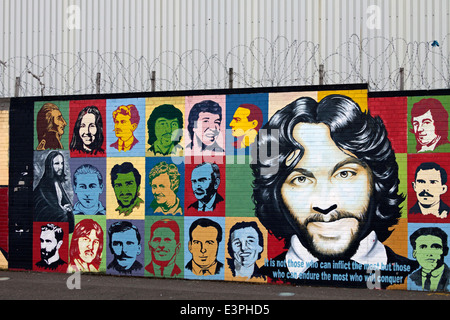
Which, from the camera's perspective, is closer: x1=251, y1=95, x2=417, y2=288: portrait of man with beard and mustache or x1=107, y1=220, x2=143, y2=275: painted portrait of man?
x1=251, y1=95, x2=417, y2=288: portrait of man with beard and mustache

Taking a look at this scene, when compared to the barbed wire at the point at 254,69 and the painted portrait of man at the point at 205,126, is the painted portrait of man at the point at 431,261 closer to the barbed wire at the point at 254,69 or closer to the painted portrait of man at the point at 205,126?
the barbed wire at the point at 254,69

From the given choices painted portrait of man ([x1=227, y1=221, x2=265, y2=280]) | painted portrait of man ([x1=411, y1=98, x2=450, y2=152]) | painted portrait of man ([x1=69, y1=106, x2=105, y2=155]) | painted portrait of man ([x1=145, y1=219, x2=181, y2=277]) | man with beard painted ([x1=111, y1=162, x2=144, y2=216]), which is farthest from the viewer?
painted portrait of man ([x1=69, y1=106, x2=105, y2=155])

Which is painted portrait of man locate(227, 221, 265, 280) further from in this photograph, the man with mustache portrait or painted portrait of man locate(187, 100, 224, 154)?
the man with mustache portrait

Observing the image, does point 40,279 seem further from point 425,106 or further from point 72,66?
point 425,106

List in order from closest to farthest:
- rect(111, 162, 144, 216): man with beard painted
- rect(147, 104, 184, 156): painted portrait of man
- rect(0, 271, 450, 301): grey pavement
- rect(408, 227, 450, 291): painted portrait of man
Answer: rect(0, 271, 450, 301): grey pavement → rect(408, 227, 450, 291): painted portrait of man → rect(147, 104, 184, 156): painted portrait of man → rect(111, 162, 144, 216): man with beard painted

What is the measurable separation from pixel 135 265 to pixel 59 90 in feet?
17.9

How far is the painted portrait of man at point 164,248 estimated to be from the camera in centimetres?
1359

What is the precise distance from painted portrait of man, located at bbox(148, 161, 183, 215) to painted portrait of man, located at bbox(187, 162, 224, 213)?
1.30 ft

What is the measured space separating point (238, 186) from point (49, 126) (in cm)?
543

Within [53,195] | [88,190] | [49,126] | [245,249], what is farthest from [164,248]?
[49,126]

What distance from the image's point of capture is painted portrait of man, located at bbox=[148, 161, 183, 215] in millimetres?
13672

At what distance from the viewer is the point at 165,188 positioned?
45.0 feet

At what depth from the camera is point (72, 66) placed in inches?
611

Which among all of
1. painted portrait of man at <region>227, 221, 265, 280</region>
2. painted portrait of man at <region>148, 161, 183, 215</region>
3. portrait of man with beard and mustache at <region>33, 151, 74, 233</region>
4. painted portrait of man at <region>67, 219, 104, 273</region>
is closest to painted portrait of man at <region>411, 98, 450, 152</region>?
painted portrait of man at <region>227, 221, 265, 280</region>
